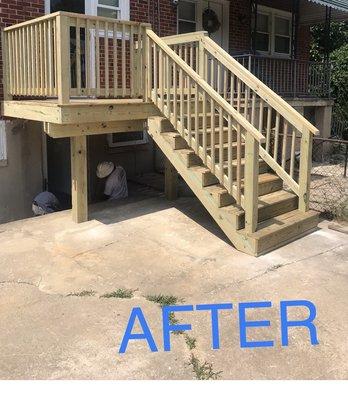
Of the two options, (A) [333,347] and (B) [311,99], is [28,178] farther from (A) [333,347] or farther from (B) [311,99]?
(B) [311,99]

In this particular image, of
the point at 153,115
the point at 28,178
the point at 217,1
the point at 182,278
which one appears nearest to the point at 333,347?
the point at 182,278

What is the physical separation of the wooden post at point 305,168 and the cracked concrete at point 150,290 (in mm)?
446

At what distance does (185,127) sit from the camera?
21.0ft

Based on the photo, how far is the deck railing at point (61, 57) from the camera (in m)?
5.52

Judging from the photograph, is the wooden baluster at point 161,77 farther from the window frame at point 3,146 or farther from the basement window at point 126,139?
the basement window at point 126,139

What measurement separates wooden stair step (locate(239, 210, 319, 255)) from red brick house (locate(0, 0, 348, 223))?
157 inches

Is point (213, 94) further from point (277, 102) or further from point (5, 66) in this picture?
point (5, 66)

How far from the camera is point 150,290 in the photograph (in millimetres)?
4496

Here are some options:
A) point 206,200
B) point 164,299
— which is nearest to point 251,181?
point 206,200

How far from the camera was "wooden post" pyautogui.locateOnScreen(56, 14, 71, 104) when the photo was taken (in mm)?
5406

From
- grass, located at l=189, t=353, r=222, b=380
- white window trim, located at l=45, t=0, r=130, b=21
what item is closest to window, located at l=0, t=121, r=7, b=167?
white window trim, located at l=45, t=0, r=130, b=21

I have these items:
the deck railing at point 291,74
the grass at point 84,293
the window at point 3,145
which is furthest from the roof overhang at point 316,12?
the grass at point 84,293
